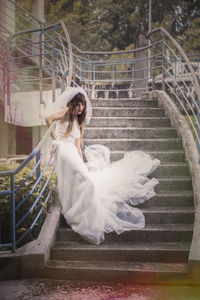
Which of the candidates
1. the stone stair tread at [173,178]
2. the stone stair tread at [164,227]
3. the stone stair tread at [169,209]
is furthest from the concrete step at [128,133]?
the stone stair tread at [164,227]

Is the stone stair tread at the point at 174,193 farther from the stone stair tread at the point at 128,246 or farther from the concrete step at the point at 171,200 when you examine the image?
the stone stair tread at the point at 128,246

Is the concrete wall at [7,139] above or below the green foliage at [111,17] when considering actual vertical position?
below

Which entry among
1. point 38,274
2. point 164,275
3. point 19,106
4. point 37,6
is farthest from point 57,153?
point 37,6

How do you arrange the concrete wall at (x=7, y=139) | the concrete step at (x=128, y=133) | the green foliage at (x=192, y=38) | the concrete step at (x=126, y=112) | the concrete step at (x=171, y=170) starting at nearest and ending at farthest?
the concrete step at (x=171, y=170), the concrete step at (x=128, y=133), the concrete step at (x=126, y=112), the concrete wall at (x=7, y=139), the green foliage at (x=192, y=38)

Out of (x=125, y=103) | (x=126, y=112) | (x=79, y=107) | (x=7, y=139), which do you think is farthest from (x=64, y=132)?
(x=7, y=139)

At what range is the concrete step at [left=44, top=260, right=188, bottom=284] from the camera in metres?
3.49

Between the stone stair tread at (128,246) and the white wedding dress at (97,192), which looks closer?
the stone stair tread at (128,246)

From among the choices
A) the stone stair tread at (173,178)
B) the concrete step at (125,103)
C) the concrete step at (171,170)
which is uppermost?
the concrete step at (125,103)

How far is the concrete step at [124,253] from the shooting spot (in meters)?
Result: 3.79

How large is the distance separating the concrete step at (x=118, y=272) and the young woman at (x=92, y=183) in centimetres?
41

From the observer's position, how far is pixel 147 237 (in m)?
4.09

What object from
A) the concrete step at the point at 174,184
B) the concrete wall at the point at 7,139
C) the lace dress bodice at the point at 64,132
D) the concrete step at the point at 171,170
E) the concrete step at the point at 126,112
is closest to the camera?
the lace dress bodice at the point at 64,132

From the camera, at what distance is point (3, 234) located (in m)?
4.26

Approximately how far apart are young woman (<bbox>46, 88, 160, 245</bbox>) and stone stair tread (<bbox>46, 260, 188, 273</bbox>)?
1.01ft
